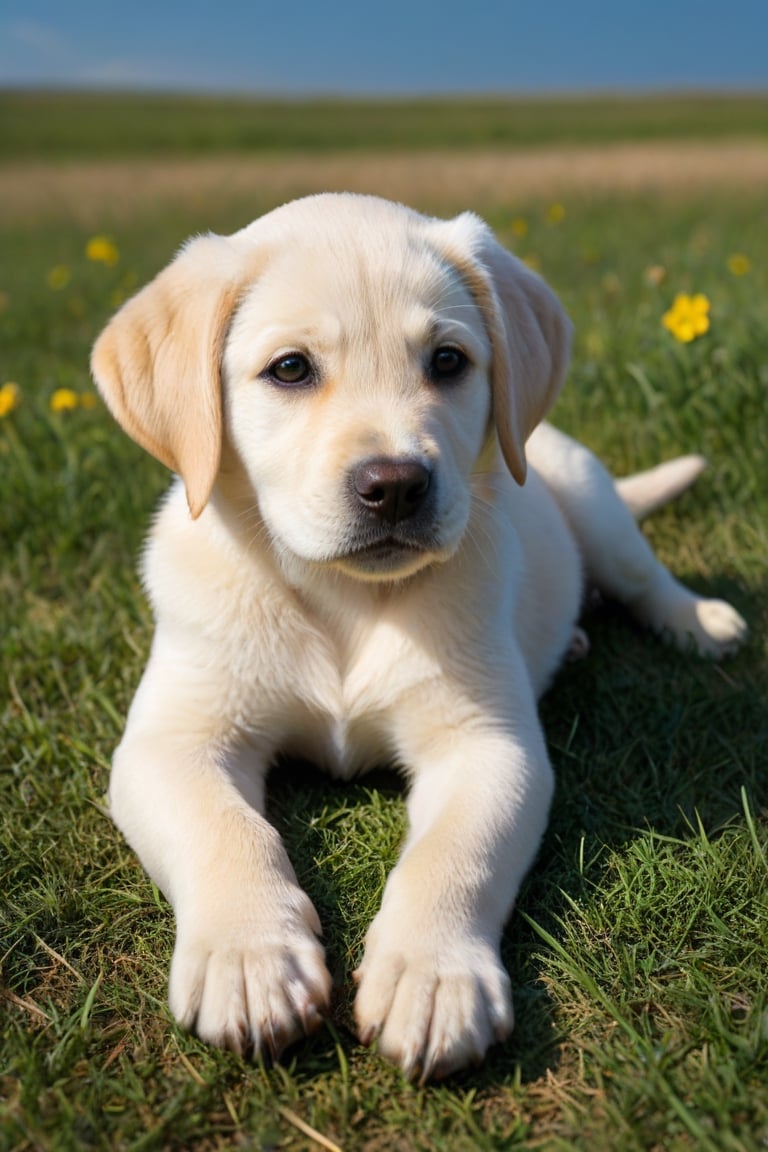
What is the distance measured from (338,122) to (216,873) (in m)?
55.6

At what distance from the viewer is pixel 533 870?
2.47m

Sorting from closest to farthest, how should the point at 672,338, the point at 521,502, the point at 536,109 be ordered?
the point at 521,502
the point at 672,338
the point at 536,109

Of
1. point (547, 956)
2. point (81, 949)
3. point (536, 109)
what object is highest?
point (547, 956)

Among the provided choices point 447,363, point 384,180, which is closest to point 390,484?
point 447,363

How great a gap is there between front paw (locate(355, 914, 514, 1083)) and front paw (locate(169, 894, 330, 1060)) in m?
0.10

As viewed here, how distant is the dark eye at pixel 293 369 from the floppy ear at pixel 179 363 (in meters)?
0.15

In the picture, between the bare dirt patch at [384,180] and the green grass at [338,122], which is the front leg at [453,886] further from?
the green grass at [338,122]

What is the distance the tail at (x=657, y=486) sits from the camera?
410 cm

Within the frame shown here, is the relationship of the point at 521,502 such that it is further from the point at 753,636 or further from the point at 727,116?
the point at 727,116

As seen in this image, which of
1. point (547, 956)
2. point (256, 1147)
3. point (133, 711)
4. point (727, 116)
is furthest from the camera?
point (727, 116)

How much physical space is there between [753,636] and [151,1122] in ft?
7.98

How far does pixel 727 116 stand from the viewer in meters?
50.3

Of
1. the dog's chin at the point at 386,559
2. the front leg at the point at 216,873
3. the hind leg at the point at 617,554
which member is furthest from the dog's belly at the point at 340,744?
the hind leg at the point at 617,554

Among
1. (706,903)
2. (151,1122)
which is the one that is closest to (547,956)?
(706,903)
